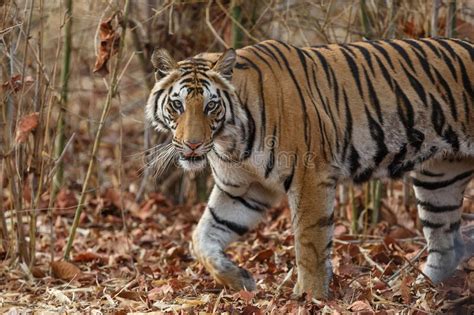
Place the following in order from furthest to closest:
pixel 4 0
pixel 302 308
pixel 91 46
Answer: pixel 91 46
pixel 4 0
pixel 302 308

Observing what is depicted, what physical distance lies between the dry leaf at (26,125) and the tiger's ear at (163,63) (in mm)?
850

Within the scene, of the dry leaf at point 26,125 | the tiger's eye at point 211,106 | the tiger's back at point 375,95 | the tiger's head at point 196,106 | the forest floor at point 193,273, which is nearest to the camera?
the forest floor at point 193,273

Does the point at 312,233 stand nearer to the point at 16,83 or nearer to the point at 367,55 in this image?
the point at 367,55

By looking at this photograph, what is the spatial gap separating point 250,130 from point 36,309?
1.62 meters

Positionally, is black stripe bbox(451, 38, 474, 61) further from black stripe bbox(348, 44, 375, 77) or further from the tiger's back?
black stripe bbox(348, 44, 375, 77)

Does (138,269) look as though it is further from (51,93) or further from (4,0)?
(4,0)

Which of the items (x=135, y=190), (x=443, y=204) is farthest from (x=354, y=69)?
(x=135, y=190)

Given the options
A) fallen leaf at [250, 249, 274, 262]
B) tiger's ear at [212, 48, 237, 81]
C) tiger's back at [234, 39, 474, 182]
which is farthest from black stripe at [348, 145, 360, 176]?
fallen leaf at [250, 249, 274, 262]

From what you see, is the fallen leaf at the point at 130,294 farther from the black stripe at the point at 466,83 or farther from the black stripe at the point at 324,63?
the black stripe at the point at 466,83

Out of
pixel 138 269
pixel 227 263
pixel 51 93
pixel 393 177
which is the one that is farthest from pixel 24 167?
pixel 393 177

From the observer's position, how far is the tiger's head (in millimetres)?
4906

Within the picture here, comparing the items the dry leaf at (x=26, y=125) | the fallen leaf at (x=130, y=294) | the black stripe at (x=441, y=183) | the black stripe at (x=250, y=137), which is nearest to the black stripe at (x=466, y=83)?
the black stripe at (x=441, y=183)

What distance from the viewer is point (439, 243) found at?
5770mm

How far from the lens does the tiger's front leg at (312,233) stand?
16.6 ft
